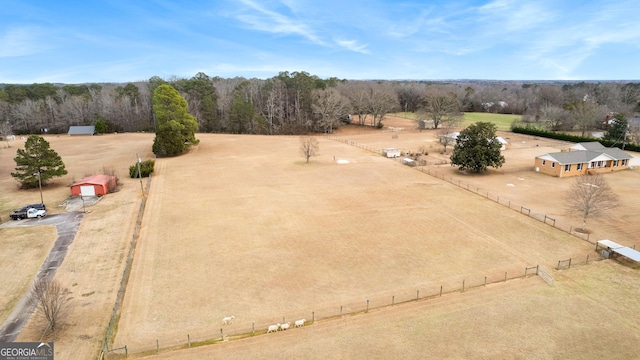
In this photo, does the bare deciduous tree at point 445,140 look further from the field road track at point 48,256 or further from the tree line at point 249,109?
the field road track at point 48,256

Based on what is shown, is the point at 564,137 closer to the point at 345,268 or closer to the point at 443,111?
the point at 443,111

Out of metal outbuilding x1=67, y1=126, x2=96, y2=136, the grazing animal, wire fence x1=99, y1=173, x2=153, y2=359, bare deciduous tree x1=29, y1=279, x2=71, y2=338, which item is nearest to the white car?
wire fence x1=99, y1=173, x2=153, y2=359

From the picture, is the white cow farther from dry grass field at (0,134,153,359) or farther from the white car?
the white car

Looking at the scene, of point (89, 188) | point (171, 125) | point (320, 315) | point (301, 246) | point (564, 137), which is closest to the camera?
point (320, 315)

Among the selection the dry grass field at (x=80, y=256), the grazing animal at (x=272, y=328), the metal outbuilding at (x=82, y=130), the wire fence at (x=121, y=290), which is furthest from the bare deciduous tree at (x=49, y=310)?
the metal outbuilding at (x=82, y=130)

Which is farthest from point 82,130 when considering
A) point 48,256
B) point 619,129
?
point 619,129

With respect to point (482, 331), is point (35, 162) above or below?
above
